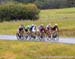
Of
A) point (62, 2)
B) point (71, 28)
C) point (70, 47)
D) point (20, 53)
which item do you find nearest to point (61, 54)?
point (70, 47)

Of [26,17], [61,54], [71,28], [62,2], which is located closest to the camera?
[61,54]

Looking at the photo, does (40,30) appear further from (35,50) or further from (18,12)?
(18,12)

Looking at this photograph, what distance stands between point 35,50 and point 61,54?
253cm

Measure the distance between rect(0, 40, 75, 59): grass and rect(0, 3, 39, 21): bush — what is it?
35364 millimetres

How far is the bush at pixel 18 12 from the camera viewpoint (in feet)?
238

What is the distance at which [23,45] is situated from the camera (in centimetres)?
3734

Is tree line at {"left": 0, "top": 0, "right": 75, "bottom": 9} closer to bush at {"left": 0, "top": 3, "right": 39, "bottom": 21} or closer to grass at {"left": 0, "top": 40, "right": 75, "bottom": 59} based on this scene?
bush at {"left": 0, "top": 3, "right": 39, "bottom": 21}

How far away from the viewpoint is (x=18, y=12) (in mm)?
73312

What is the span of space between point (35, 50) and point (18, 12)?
3814cm

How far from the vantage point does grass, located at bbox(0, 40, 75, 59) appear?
34.8 m

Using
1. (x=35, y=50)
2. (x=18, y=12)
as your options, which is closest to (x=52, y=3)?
(x=18, y=12)

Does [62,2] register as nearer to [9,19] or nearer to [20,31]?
[9,19]

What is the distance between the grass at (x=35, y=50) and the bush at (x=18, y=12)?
35364mm

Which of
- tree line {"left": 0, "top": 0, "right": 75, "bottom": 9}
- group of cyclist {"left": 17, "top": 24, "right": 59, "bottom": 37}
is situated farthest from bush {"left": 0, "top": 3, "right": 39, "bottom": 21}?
group of cyclist {"left": 17, "top": 24, "right": 59, "bottom": 37}
